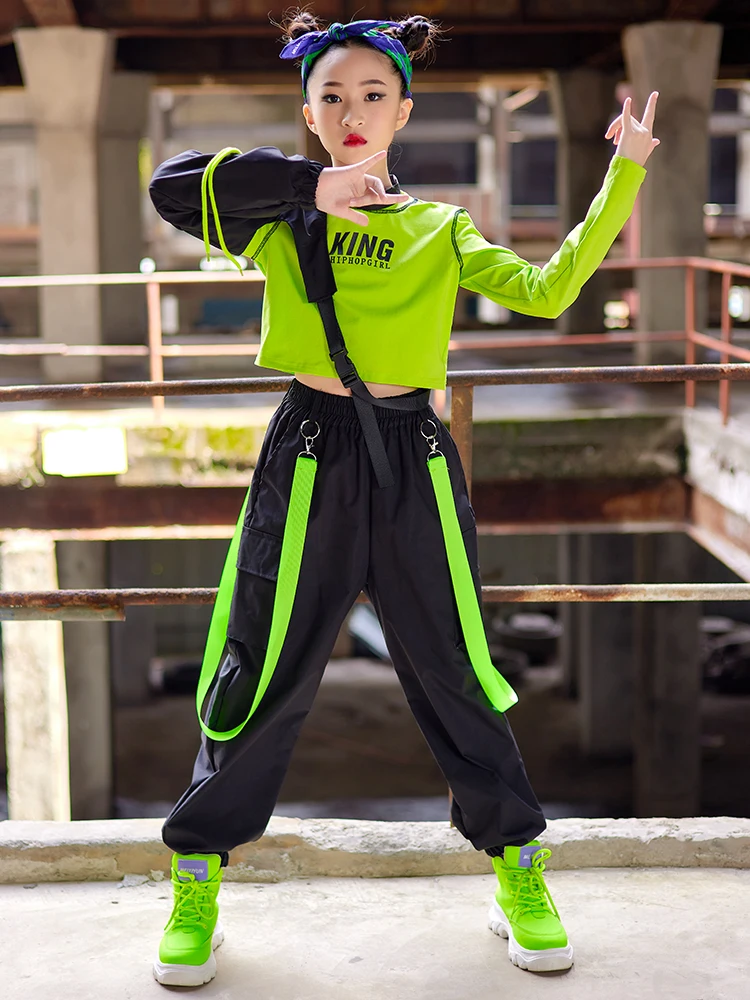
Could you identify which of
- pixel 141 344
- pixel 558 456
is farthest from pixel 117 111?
pixel 558 456

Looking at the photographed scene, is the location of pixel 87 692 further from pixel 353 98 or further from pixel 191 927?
pixel 353 98

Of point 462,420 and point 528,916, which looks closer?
point 528,916

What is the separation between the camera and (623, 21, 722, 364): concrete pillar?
32.2 ft

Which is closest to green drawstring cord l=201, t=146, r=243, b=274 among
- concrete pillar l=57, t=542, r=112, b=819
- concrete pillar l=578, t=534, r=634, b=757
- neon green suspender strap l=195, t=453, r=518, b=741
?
neon green suspender strap l=195, t=453, r=518, b=741

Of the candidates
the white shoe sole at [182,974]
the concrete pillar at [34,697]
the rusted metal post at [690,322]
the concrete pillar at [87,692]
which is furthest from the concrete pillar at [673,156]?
the white shoe sole at [182,974]

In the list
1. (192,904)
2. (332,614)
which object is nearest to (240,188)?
(332,614)

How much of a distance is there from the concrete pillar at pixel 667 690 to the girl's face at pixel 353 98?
827cm

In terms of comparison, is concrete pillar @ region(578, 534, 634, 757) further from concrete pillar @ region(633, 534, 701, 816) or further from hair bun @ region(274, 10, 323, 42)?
hair bun @ region(274, 10, 323, 42)

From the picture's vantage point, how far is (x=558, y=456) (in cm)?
785

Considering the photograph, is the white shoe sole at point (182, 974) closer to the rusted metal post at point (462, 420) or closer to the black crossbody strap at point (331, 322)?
the black crossbody strap at point (331, 322)

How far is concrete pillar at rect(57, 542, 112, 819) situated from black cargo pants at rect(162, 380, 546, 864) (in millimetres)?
7438

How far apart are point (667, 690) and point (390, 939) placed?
28.1ft

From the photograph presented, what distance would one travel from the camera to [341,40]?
2066 millimetres

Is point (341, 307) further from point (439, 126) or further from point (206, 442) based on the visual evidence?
point (439, 126)
